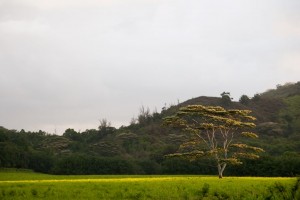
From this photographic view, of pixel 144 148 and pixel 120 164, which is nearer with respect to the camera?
pixel 120 164

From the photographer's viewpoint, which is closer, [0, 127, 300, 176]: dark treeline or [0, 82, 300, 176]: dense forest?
[0, 127, 300, 176]: dark treeline

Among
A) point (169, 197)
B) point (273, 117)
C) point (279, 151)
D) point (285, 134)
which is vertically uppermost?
point (273, 117)

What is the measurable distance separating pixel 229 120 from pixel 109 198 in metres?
32.7

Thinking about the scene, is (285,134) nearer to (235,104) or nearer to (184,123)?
(235,104)

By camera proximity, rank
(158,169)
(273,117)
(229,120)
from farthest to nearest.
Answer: (273,117)
(158,169)
(229,120)

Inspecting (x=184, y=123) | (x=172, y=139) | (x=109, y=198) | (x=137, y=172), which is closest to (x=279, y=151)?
(x=137, y=172)

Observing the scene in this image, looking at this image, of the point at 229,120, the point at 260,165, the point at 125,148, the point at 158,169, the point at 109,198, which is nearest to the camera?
the point at 109,198

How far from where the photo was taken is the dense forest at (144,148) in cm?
9213

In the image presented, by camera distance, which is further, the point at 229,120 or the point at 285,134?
the point at 285,134

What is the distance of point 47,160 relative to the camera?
11419 cm

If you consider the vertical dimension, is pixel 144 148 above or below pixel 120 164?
above

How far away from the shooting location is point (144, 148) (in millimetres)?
141875

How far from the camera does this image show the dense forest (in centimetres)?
9213

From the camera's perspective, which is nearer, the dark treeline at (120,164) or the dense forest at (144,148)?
the dark treeline at (120,164)
